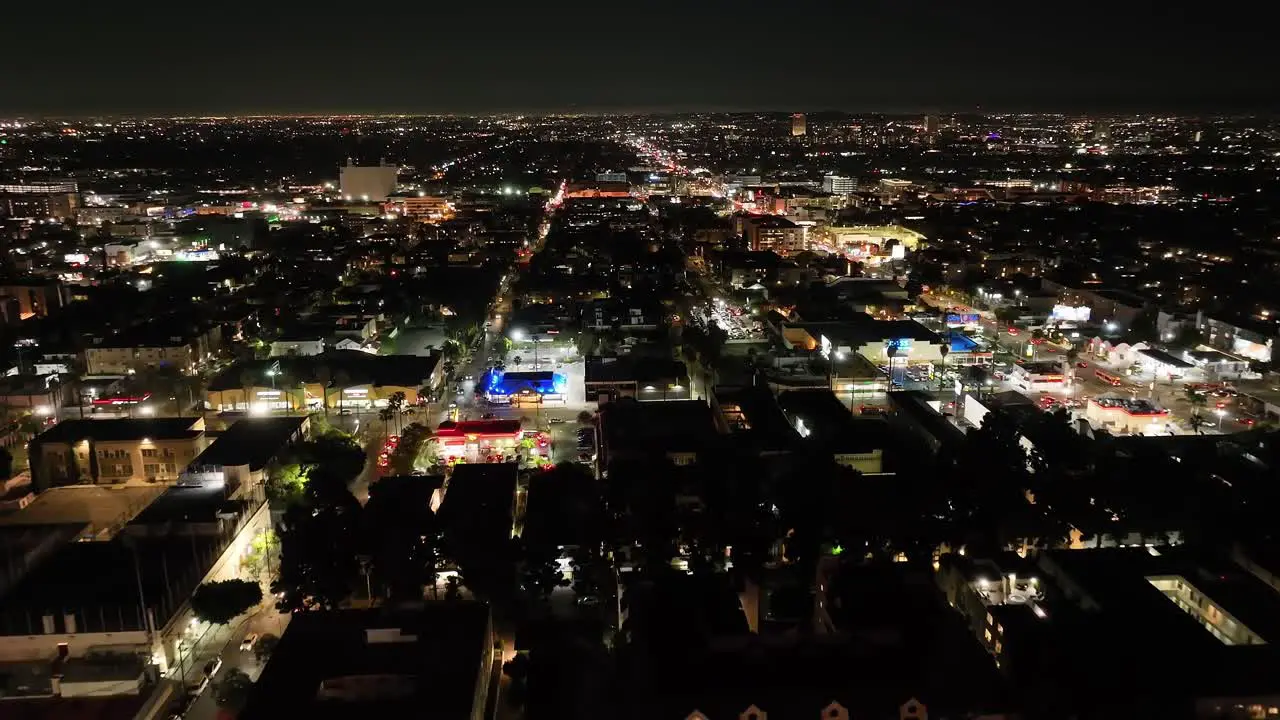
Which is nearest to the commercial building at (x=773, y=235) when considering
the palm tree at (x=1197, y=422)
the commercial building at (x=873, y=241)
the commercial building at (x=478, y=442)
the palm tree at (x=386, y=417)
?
the commercial building at (x=873, y=241)

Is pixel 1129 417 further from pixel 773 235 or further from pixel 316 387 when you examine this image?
pixel 773 235

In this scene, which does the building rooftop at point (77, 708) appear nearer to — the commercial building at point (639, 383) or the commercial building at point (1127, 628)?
the commercial building at point (1127, 628)

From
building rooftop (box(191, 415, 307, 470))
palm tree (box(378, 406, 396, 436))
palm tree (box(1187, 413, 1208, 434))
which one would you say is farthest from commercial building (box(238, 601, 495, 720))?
palm tree (box(1187, 413, 1208, 434))

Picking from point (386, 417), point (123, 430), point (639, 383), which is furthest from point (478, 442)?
point (123, 430)

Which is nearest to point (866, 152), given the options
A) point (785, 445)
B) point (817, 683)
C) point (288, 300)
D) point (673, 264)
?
point (673, 264)

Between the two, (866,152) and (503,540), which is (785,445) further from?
(866,152)

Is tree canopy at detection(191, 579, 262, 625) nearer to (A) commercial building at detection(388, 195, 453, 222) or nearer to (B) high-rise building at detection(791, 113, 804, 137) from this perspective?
(A) commercial building at detection(388, 195, 453, 222)
